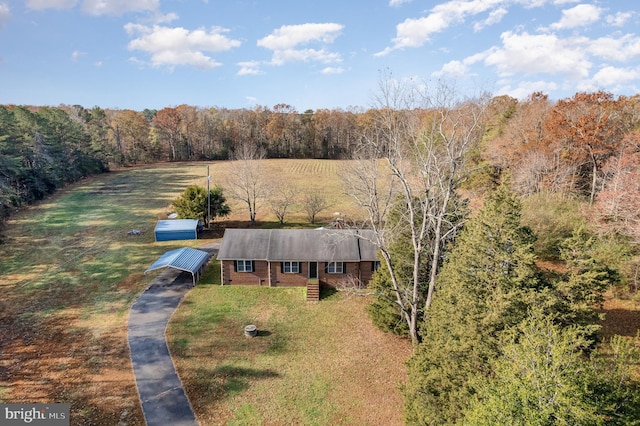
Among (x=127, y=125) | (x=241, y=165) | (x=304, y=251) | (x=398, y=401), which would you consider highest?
(x=127, y=125)

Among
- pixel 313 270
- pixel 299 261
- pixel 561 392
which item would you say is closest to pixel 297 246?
pixel 299 261

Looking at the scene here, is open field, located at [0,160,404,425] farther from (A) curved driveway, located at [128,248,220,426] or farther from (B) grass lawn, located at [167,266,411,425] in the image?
(B) grass lawn, located at [167,266,411,425]

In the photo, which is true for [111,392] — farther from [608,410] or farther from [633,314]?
[633,314]

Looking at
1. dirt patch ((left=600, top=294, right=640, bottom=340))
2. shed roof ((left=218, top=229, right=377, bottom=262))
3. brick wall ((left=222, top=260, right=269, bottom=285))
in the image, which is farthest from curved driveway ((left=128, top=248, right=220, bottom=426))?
dirt patch ((left=600, top=294, right=640, bottom=340))

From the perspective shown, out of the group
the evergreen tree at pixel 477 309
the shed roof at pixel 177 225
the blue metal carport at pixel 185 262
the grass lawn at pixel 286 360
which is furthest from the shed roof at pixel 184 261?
the evergreen tree at pixel 477 309

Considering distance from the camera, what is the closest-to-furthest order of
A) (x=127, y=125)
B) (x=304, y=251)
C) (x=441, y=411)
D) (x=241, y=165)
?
(x=441, y=411), (x=304, y=251), (x=241, y=165), (x=127, y=125)

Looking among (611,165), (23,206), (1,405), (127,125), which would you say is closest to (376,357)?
(1,405)
